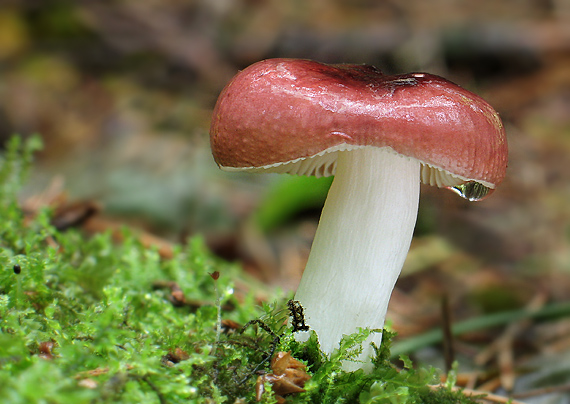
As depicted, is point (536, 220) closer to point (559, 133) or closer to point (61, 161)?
point (559, 133)

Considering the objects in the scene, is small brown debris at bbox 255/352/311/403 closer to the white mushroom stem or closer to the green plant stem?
the white mushroom stem

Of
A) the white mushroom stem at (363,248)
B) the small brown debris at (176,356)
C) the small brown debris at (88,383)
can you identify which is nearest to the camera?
the small brown debris at (88,383)

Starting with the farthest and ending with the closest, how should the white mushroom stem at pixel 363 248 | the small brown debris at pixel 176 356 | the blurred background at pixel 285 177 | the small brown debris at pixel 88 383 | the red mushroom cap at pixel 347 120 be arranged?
the blurred background at pixel 285 177 < the white mushroom stem at pixel 363 248 < the small brown debris at pixel 176 356 < the red mushroom cap at pixel 347 120 < the small brown debris at pixel 88 383

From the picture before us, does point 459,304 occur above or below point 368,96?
above

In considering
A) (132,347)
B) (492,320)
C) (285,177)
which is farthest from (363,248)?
(285,177)

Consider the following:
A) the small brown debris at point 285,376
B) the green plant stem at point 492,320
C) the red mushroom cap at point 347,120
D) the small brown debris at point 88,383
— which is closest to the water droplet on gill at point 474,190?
the red mushroom cap at point 347,120

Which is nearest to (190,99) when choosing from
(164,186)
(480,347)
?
(164,186)

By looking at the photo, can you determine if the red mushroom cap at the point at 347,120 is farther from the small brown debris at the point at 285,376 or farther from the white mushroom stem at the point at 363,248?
the small brown debris at the point at 285,376
